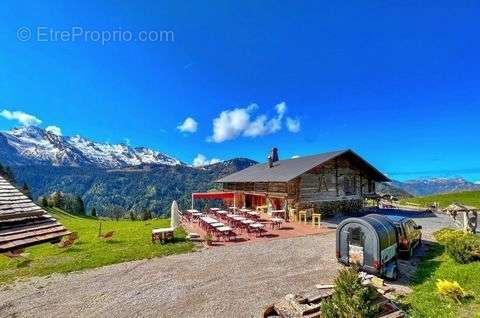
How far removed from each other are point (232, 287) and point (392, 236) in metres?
7.34

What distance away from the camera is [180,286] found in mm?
12477

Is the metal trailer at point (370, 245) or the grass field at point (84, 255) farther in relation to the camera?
the grass field at point (84, 255)

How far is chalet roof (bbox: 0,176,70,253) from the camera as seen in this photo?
5562mm

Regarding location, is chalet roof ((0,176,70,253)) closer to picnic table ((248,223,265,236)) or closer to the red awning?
picnic table ((248,223,265,236))

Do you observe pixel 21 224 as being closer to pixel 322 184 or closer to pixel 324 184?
pixel 322 184

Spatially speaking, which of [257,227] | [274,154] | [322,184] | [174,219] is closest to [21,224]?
[257,227]

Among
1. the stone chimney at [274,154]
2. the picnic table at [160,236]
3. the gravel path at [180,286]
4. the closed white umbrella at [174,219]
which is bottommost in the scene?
the gravel path at [180,286]

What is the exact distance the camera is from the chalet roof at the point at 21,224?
18.2ft

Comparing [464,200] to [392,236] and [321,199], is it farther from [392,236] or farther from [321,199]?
[392,236]

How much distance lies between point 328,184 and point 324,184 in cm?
65

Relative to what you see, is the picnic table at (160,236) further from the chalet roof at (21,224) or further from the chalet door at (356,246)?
the chalet roof at (21,224)

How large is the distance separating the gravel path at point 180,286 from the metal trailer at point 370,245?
1.27 m

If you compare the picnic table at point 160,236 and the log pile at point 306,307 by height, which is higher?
the picnic table at point 160,236

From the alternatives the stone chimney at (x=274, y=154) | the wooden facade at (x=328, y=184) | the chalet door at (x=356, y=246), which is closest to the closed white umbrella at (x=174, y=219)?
the wooden facade at (x=328, y=184)
